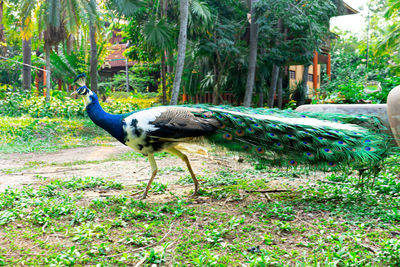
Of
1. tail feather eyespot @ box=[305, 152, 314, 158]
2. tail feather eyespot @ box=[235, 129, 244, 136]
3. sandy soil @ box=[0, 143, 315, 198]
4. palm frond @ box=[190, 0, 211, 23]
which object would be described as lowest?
sandy soil @ box=[0, 143, 315, 198]

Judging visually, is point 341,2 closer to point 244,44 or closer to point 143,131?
point 244,44

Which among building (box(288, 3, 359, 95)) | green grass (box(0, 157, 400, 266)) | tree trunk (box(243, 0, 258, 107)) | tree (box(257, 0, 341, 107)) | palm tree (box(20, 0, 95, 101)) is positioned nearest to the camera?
green grass (box(0, 157, 400, 266))

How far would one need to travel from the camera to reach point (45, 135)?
31.9ft

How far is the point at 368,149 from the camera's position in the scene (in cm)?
334

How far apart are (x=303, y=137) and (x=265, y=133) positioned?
1.21ft

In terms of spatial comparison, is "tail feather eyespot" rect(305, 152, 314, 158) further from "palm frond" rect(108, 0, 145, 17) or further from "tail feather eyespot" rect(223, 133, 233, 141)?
"palm frond" rect(108, 0, 145, 17)

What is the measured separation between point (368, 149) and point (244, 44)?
37.5 feet

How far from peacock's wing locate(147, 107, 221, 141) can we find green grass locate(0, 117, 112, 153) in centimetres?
528

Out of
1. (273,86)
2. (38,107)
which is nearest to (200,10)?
(273,86)

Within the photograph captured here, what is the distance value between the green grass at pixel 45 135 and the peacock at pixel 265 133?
5093mm

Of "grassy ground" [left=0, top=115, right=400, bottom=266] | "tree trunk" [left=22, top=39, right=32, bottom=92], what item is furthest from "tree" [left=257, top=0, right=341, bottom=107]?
"tree trunk" [left=22, top=39, right=32, bottom=92]

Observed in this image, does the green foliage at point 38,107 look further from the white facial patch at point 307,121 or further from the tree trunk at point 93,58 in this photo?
the white facial patch at point 307,121

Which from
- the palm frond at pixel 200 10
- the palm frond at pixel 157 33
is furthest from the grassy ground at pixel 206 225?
the palm frond at pixel 157 33

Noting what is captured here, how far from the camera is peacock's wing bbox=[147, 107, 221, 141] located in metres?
3.65
